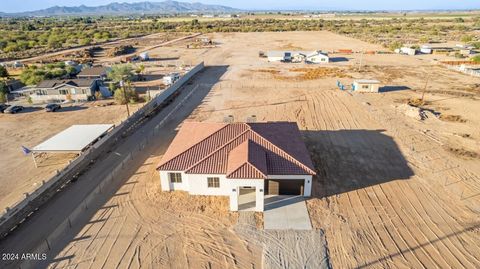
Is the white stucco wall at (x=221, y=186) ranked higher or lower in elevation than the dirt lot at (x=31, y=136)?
higher

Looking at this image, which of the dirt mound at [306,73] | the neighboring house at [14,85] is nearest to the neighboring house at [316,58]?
the dirt mound at [306,73]

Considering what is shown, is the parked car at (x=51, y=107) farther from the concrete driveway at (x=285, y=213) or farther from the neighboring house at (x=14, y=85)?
the concrete driveway at (x=285, y=213)

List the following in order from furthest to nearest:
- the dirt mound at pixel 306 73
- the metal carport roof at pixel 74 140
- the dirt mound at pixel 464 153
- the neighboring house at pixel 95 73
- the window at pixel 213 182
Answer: the dirt mound at pixel 306 73 → the neighboring house at pixel 95 73 → the dirt mound at pixel 464 153 → the metal carport roof at pixel 74 140 → the window at pixel 213 182

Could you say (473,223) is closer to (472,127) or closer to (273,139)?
(273,139)

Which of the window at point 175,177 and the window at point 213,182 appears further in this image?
the window at point 175,177

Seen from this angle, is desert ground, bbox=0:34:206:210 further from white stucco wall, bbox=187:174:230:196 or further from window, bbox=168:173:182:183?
white stucco wall, bbox=187:174:230:196

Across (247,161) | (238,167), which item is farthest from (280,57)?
(238,167)

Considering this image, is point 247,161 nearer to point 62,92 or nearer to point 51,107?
point 51,107

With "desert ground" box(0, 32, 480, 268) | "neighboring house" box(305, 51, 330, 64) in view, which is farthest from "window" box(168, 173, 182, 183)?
"neighboring house" box(305, 51, 330, 64)
